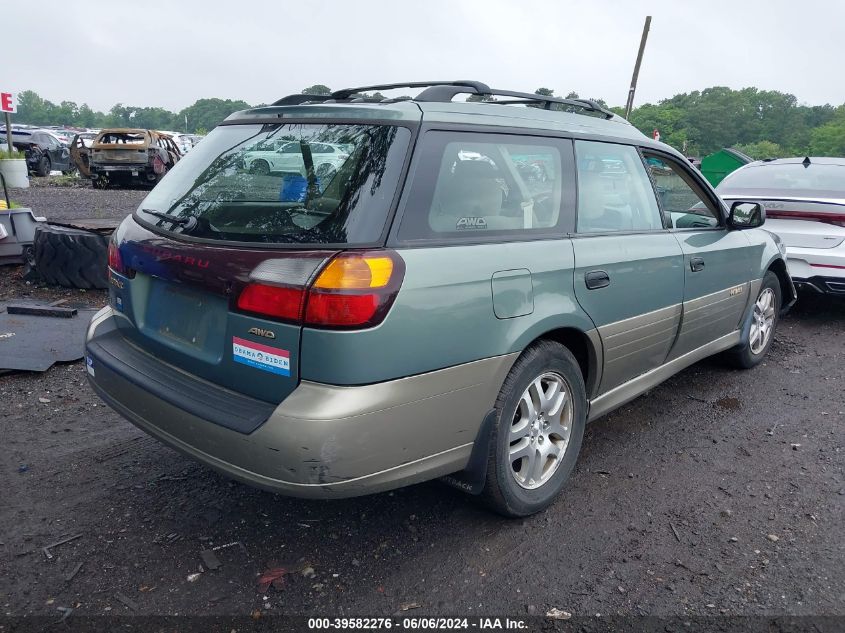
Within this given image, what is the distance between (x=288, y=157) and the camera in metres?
2.64

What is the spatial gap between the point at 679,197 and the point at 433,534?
105 inches

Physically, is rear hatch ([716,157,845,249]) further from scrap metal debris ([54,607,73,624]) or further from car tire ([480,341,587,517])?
scrap metal debris ([54,607,73,624])

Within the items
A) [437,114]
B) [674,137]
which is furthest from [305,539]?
[674,137]

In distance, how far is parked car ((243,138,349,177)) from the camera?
2.48 m

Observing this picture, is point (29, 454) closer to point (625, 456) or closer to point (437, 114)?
point (437, 114)

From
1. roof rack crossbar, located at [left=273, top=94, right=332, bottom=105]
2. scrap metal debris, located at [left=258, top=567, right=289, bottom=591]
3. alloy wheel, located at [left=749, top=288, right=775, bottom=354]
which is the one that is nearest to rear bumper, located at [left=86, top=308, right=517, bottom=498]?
scrap metal debris, located at [left=258, top=567, right=289, bottom=591]

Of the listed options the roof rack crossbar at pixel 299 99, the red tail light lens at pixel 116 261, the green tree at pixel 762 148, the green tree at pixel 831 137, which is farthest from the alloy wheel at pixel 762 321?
the green tree at pixel 831 137

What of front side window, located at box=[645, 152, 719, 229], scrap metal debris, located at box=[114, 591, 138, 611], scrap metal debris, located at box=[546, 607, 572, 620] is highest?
front side window, located at box=[645, 152, 719, 229]

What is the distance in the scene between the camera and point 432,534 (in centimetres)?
282

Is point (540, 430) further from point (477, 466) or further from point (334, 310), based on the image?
point (334, 310)

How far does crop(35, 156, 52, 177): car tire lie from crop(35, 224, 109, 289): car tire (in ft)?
60.7

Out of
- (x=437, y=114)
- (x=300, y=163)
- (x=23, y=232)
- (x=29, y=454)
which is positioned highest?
(x=437, y=114)

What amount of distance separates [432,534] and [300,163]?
64.3 inches

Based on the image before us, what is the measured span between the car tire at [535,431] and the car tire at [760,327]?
7.52 ft
